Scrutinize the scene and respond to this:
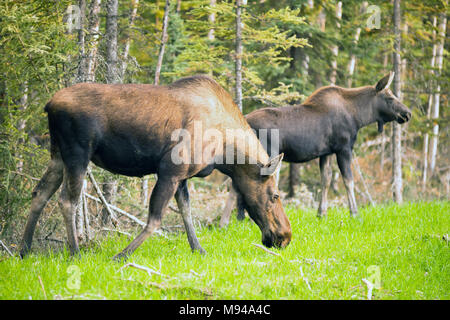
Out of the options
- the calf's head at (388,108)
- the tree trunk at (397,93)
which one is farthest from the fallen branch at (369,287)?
the tree trunk at (397,93)

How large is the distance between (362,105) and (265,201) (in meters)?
4.49

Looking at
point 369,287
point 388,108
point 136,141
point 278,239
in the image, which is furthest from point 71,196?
point 388,108

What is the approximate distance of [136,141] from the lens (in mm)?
6590

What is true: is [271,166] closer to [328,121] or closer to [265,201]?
[265,201]

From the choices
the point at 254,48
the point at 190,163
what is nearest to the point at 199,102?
the point at 190,163

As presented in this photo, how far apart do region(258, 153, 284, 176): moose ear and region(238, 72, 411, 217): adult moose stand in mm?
2472

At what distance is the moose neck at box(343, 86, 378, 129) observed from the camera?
414 inches

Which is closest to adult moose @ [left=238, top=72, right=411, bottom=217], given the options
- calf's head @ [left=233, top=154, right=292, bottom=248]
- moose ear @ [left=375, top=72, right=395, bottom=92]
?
moose ear @ [left=375, top=72, right=395, bottom=92]

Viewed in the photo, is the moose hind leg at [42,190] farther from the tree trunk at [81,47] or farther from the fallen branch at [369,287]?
the fallen branch at [369,287]

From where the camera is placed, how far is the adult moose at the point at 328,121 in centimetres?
981

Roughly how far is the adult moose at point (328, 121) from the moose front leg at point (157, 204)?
338cm

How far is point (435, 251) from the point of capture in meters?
7.39

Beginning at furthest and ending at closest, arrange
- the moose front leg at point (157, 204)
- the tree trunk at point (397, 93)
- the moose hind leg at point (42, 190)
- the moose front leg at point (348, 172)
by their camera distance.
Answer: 1. the tree trunk at point (397, 93)
2. the moose front leg at point (348, 172)
3. the moose hind leg at point (42, 190)
4. the moose front leg at point (157, 204)

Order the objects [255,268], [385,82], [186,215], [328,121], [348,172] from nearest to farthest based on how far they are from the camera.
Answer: [255,268], [186,215], [328,121], [348,172], [385,82]
